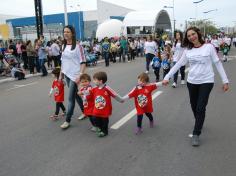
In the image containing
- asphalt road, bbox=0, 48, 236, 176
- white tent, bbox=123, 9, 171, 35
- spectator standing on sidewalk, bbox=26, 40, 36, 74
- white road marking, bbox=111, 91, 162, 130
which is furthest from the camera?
white tent, bbox=123, 9, 171, 35

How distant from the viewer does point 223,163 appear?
4305mm

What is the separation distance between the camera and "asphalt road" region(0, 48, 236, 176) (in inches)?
167

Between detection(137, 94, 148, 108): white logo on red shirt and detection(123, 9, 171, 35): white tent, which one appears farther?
detection(123, 9, 171, 35): white tent

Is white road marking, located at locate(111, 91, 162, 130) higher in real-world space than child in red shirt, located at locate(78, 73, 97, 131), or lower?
lower

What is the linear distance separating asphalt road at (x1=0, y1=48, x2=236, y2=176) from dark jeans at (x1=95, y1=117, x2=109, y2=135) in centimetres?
14

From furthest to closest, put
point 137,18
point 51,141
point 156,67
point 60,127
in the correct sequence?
1. point 137,18
2. point 156,67
3. point 60,127
4. point 51,141

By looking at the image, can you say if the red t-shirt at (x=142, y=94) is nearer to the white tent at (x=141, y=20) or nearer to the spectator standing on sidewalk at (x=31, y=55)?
the spectator standing on sidewalk at (x=31, y=55)

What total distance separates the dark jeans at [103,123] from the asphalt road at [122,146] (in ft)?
0.45

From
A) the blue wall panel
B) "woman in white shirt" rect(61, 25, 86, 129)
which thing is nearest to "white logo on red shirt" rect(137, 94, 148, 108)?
"woman in white shirt" rect(61, 25, 86, 129)

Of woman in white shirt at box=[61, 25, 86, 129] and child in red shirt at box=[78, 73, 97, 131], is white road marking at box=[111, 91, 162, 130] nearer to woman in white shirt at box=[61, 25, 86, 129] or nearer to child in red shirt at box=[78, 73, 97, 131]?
child in red shirt at box=[78, 73, 97, 131]

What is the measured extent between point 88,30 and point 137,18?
1618cm

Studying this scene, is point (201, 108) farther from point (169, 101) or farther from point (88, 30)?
point (88, 30)

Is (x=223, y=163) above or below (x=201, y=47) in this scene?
below

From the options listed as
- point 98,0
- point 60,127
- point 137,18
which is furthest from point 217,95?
point 98,0
